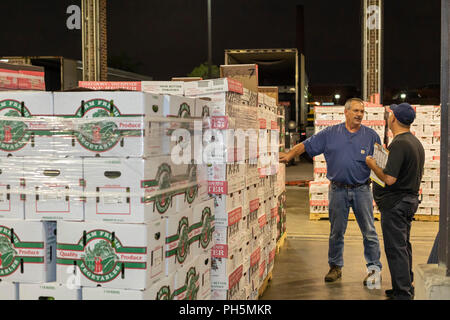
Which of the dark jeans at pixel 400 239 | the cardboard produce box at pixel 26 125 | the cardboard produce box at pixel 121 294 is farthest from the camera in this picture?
the dark jeans at pixel 400 239

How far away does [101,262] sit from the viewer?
11.2 ft

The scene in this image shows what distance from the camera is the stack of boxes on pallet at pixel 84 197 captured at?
11.2ft

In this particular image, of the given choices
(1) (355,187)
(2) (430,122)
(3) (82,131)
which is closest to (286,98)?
(2) (430,122)

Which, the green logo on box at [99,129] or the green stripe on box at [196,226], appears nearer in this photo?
the green logo on box at [99,129]

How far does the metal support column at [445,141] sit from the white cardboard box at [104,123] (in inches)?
76.1

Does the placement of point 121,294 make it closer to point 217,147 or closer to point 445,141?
point 217,147

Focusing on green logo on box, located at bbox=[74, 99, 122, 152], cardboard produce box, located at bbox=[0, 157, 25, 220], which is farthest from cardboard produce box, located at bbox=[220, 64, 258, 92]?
cardboard produce box, located at bbox=[0, 157, 25, 220]

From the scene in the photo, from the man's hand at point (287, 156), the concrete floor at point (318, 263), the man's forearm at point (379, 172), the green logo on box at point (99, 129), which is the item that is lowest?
the concrete floor at point (318, 263)

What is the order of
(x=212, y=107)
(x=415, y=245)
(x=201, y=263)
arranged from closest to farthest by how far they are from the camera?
1. (x=201, y=263)
2. (x=212, y=107)
3. (x=415, y=245)

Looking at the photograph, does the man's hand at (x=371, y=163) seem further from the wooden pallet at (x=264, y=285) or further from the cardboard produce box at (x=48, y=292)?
the cardboard produce box at (x=48, y=292)

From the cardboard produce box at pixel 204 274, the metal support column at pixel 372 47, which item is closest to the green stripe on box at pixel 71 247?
the cardboard produce box at pixel 204 274

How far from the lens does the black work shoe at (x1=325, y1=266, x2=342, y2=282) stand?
23.3 ft
